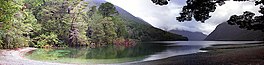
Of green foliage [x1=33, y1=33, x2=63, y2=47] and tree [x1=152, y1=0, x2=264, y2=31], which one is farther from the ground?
tree [x1=152, y1=0, x2=264, y2=31]

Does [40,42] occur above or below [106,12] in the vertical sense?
below

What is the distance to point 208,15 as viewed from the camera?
642 inches

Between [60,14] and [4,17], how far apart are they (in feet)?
134

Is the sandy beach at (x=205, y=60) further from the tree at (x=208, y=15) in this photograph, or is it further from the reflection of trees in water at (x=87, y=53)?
the reflection of trees in water at (x=87, y=53)

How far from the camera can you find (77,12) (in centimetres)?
5850

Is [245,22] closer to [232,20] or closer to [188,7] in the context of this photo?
[232,20]

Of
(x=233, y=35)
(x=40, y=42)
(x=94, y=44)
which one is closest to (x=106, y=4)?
(x=94, y=44)

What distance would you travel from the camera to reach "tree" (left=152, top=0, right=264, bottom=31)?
1505 cm

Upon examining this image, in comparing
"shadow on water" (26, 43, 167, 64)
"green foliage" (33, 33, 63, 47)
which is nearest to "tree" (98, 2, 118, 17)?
"green foliage" (33, 33, 63, 47)

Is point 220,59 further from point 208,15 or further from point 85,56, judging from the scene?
point 85,56

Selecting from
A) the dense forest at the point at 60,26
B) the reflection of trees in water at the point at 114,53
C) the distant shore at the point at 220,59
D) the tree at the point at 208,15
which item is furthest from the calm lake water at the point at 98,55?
the tree at the point at 208,15

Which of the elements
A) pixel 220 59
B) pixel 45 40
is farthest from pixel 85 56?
pixel 45 40

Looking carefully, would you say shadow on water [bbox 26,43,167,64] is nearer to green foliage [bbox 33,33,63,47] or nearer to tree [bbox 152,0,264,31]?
green foliage [bbox 33,33,63,47]

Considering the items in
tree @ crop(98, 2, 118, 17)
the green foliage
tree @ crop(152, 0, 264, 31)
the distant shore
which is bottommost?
the distant shore
